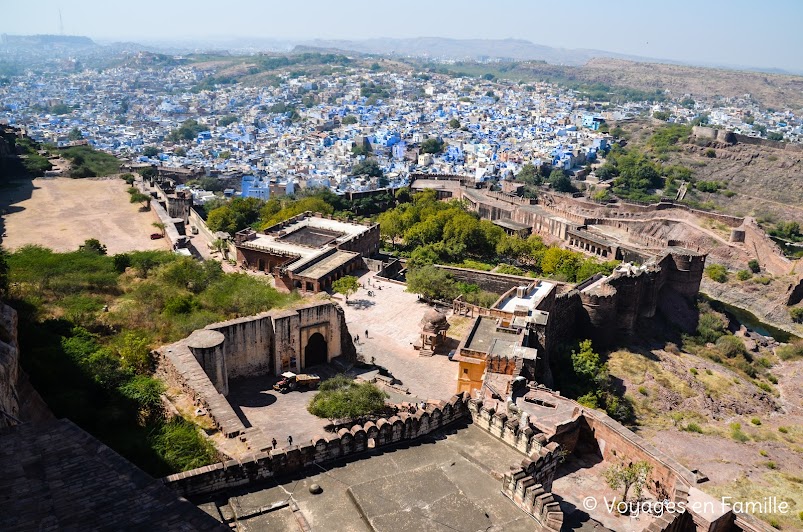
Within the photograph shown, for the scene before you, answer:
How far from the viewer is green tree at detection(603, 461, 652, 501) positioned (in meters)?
14.4

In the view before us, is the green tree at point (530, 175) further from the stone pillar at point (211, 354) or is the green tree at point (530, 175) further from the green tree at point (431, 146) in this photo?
the stone pillar at point (211, 354)

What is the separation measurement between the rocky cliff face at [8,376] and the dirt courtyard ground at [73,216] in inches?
839

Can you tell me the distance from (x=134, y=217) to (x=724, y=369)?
36929 mm

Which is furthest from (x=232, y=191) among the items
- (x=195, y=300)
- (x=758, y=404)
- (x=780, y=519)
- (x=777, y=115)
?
(x=777, y=115)

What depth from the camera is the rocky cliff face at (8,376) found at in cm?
1079

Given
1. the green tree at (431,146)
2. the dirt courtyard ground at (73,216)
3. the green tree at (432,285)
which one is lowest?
the green tree at (431,146)

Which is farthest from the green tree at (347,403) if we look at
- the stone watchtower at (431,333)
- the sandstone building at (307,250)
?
the sandstone building at (307,250)

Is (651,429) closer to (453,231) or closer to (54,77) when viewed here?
(453,231)

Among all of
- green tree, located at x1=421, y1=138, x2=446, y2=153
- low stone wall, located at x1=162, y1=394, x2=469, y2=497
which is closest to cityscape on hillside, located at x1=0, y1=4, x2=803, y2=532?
low stone wall, located at x1=162, y1=394, x2=469, y2=497

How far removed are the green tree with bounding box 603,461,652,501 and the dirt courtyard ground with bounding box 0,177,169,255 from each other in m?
29.4

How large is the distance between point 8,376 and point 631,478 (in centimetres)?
1318

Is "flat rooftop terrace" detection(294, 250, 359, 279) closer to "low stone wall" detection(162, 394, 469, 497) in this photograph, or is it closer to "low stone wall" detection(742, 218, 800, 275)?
"low stone wall" detection(162, 394, 469, 497)

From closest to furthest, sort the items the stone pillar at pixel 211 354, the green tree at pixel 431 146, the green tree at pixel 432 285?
1. the stone pillar at pixel 211 354
2. the green tree at pixel 432 285
3. the green tree at pixel 431 146

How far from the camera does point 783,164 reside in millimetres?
71875
